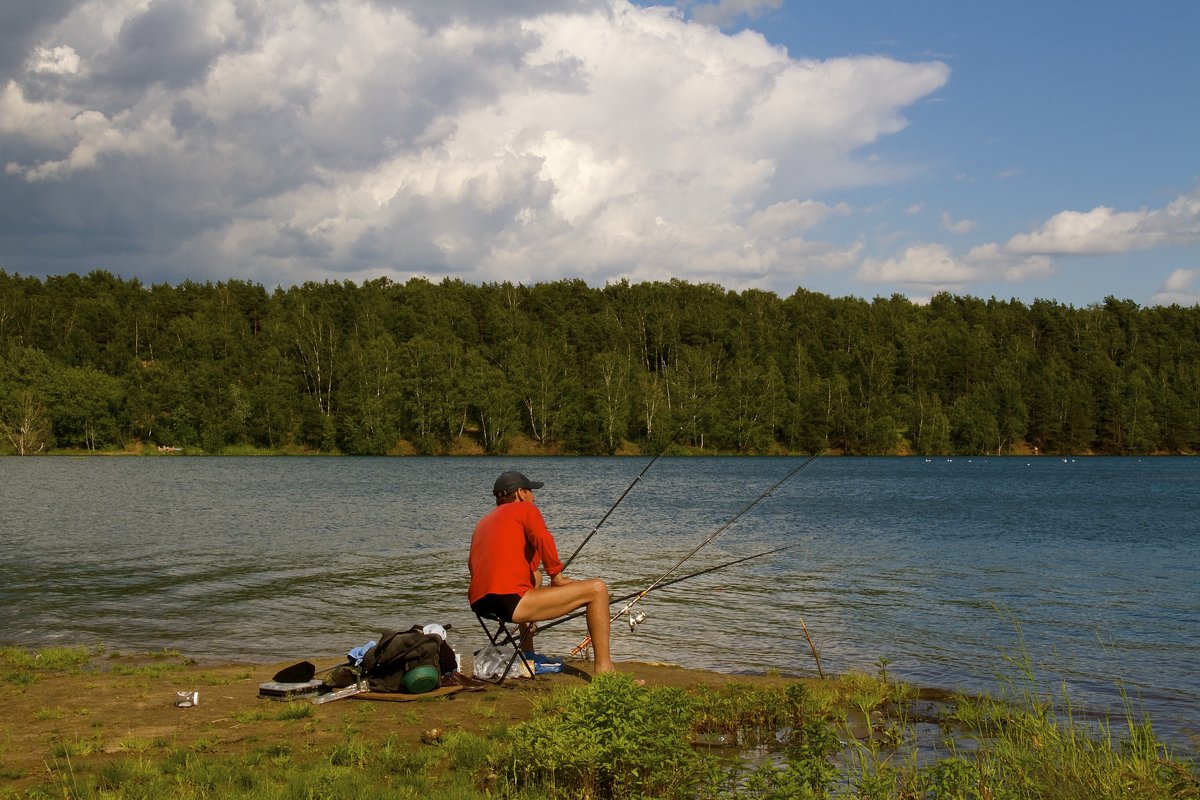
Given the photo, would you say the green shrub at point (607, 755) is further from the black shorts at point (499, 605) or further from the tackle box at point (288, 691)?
the tackle box at point (288, 691)

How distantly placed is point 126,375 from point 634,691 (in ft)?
375

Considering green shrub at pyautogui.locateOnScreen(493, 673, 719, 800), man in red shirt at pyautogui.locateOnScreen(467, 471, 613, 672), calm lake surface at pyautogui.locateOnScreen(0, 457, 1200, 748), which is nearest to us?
green shrub at pyautogui.locateOnScreen(493, 673, 719, 800)

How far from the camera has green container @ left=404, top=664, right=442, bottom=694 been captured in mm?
9219

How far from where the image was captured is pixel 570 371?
400 feet

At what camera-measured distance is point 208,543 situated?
2756 cm

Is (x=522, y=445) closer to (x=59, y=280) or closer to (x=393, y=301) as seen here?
(x=393, y=301)

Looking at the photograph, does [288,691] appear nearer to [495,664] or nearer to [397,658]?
[397,658]

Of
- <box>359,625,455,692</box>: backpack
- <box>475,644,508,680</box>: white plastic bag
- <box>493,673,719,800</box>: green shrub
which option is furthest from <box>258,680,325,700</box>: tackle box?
<box>493,673,719,800</box>: green shrub

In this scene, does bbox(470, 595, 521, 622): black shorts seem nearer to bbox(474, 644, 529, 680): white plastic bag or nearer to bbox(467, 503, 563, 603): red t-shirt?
bbox(467, 503, 563, 603): red t-shirt

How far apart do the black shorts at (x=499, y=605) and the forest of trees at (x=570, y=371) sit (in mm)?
89959

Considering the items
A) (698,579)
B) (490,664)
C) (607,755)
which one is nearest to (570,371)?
(698,579)

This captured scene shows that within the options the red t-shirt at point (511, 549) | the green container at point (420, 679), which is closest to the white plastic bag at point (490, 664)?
the green container at point (420, 679)

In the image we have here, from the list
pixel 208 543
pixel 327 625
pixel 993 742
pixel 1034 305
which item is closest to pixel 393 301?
pixel 1034 305

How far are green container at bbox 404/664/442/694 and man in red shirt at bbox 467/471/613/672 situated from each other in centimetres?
78
